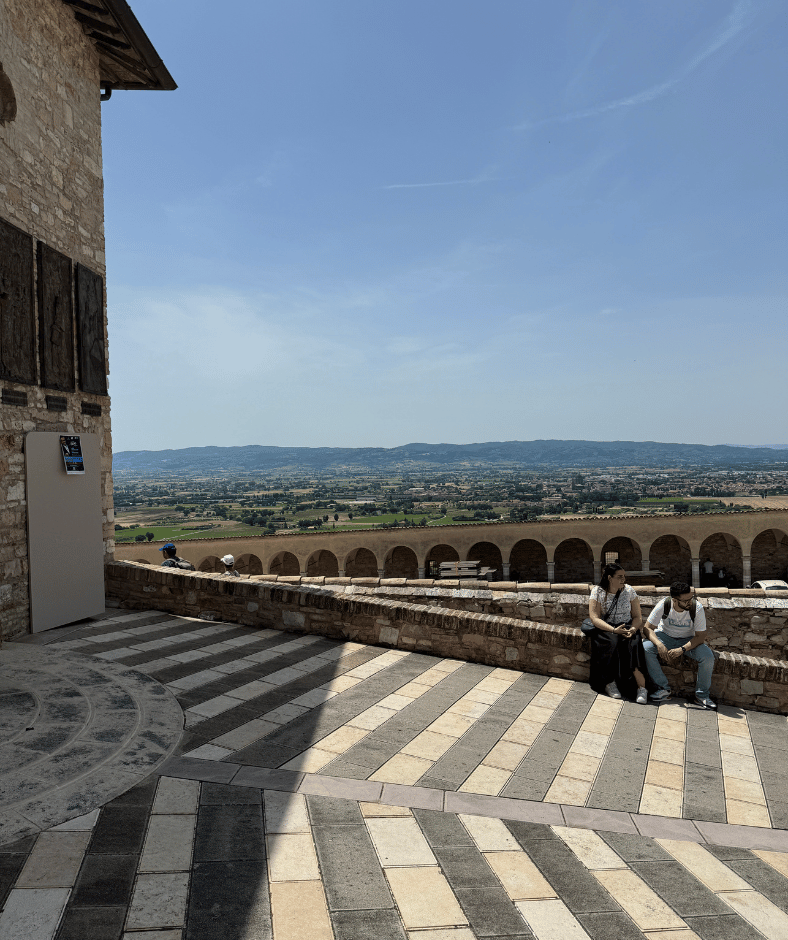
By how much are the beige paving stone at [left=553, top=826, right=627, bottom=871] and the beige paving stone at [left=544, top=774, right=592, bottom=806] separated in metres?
0.39

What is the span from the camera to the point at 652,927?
2990mm

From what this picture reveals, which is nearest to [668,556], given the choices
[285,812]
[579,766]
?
[579,766]

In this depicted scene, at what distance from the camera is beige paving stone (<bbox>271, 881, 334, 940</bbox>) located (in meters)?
2.81

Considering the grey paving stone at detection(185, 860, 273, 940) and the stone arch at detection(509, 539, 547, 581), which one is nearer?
the grey paving stone at detection(185, 860, 273, 940)

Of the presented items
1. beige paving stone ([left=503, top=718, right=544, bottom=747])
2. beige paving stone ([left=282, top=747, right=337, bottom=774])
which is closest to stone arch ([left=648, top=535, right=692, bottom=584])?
beige paving stone ([left=503, top=718, right=544, bottom=747])

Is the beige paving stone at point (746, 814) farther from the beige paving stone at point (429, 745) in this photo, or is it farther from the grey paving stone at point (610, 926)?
the beige paving stone at point (429, 745)

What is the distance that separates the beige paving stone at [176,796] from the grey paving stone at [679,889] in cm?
276

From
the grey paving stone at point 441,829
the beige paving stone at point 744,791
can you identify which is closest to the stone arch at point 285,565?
the beige paving stone at point 744,791

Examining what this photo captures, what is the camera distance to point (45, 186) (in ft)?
30.0

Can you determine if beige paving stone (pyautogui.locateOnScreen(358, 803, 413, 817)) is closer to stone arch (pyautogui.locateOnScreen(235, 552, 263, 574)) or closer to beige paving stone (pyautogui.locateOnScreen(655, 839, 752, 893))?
beige paving stone (pyautogui.locateOnScreen(655, 839, 752, 893))

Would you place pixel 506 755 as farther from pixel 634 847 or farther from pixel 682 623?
pixel 682 623

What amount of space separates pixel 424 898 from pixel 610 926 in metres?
0.92

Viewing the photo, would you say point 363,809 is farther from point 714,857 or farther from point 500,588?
point 500,588

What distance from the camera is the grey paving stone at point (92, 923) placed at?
271cm
